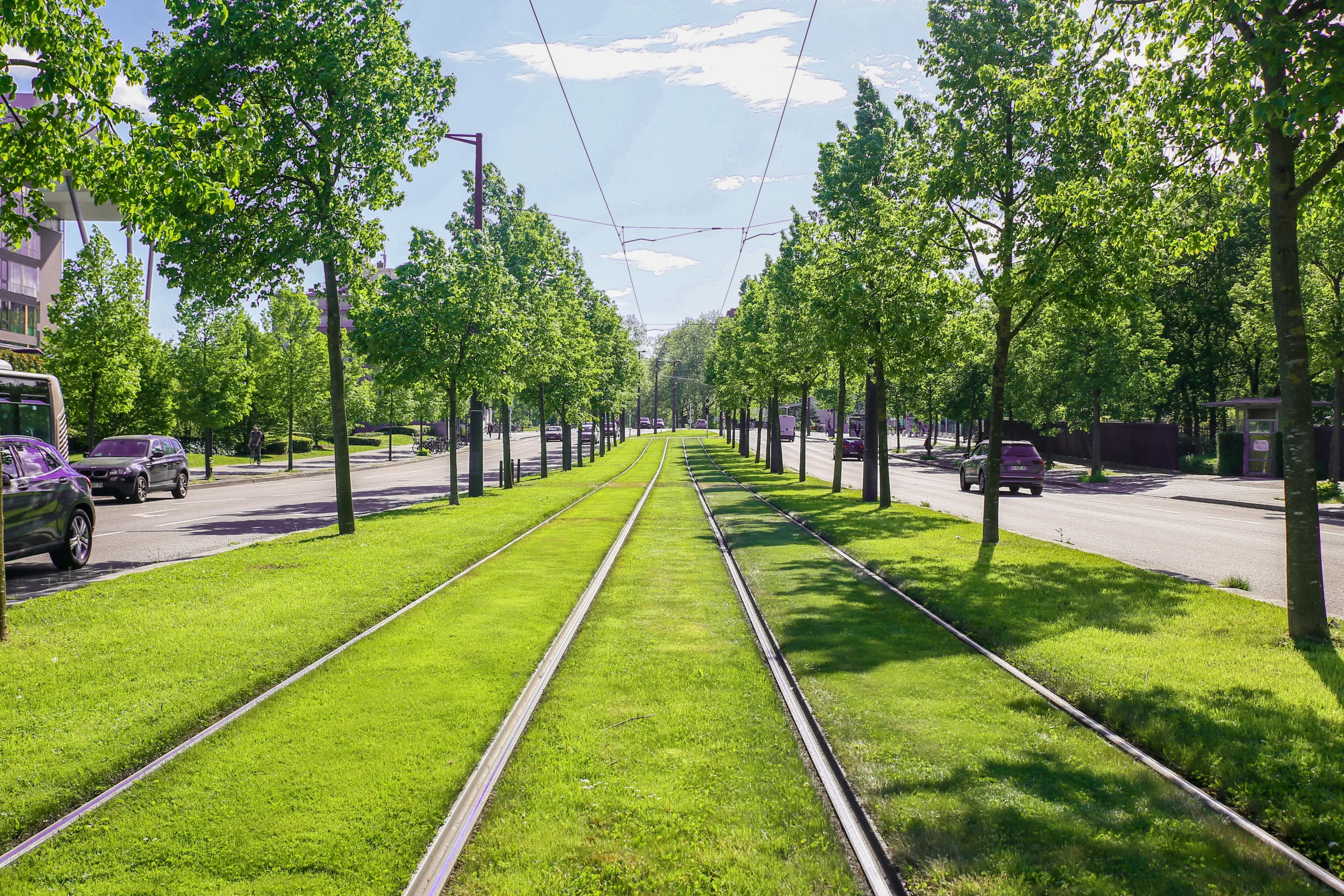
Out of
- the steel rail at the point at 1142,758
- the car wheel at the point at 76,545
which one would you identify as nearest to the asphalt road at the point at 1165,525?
the steel rail at the point at 1142,758

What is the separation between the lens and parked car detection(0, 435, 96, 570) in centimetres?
1066

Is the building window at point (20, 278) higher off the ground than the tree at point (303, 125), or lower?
higher

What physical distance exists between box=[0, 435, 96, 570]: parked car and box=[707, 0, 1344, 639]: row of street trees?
13743mm

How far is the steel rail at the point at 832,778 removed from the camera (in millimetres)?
3822

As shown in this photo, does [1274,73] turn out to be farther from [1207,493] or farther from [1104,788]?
[1207,493]

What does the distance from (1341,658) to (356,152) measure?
15.4 m

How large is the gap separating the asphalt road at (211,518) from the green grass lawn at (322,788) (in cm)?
640

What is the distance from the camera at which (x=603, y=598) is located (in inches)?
396

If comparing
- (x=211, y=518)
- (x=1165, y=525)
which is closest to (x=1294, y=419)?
(x=1165, y=525)

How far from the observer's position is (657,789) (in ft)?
15.4

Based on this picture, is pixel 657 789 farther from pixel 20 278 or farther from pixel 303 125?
pixel 20 278

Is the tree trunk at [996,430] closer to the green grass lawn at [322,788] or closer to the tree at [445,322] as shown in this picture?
the green grass lawn at [322,788]

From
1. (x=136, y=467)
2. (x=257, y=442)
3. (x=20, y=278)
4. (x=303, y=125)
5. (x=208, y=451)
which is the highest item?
(x=20, y=278)

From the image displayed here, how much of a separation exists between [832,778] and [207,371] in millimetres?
39229
